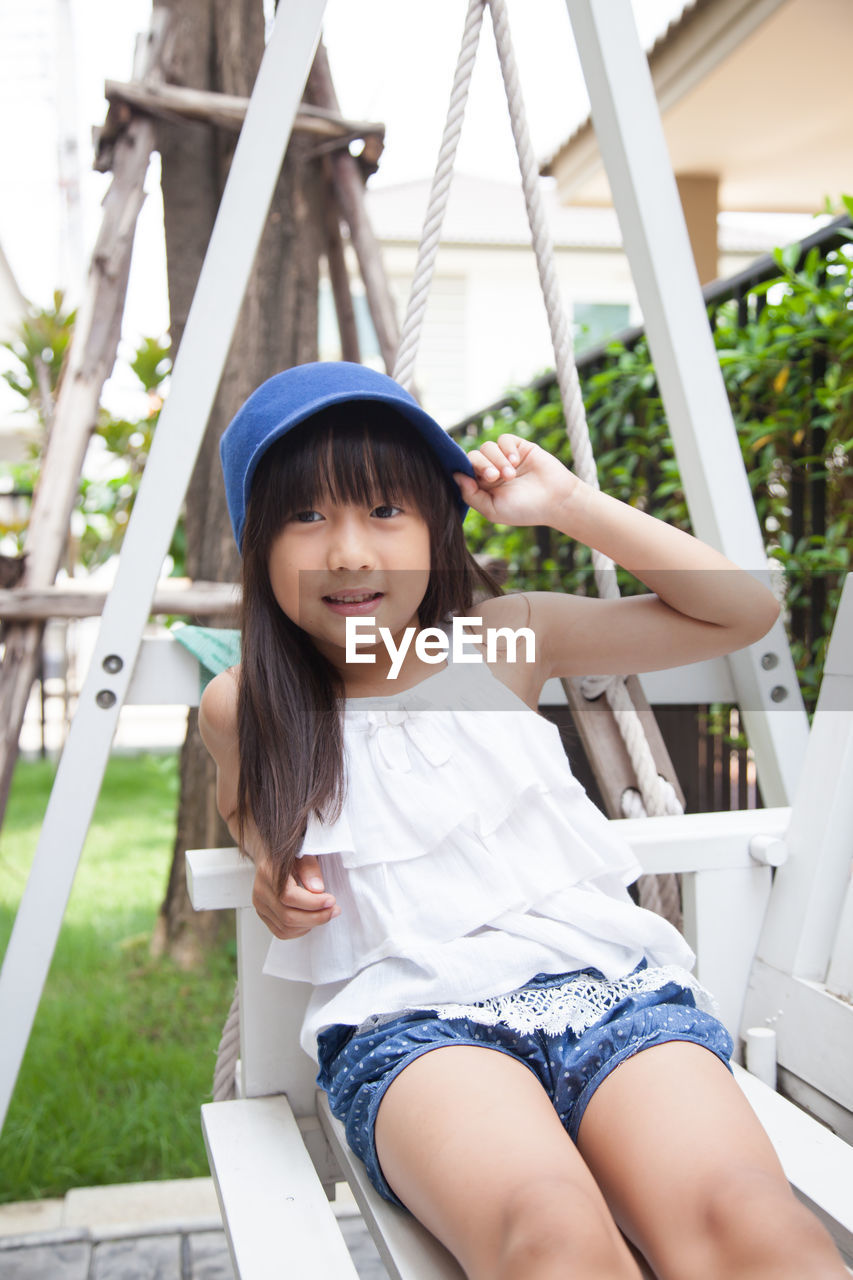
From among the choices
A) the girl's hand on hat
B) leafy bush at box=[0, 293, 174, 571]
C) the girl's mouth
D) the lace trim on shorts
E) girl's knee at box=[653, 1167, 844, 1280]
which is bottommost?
girl's knee at box=[653, 1167, 844, 1280]

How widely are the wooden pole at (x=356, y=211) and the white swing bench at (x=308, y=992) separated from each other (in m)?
1.14

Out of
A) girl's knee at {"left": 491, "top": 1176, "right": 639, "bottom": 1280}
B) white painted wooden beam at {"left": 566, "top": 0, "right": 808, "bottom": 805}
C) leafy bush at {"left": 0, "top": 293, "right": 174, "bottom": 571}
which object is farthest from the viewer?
leafy bush at {"left": 0, "top": 293, "right": 174, "bottom": 571}

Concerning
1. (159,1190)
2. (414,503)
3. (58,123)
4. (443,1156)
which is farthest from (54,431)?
(58,123)

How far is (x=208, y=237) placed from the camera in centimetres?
259

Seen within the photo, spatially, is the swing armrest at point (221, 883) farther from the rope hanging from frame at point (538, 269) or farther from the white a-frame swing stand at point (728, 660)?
the rope hanging from frame at point (538, 269)

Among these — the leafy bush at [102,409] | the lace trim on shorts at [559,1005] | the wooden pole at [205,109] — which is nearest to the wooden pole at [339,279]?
the wooden pole at [205,109]

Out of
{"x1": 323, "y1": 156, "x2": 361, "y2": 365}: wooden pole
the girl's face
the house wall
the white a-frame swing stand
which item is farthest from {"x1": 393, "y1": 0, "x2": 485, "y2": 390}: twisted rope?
the house wall

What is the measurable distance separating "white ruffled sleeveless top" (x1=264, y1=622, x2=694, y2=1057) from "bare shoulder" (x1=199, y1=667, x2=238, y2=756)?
0.44ft

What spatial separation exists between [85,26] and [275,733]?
26.7 ft

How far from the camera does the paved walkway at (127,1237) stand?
1.63 meters

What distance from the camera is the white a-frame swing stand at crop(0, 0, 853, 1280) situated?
1287 mm

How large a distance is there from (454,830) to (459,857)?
0.03m

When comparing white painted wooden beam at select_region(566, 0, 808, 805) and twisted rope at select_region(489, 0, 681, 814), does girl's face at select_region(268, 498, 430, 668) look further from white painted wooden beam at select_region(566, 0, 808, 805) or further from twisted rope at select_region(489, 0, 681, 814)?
white painted wooden beam at select_region(566, 0, 808, 805)

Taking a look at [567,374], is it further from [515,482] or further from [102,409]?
[102,409]
